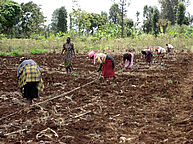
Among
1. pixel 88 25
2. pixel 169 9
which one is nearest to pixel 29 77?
pixel 88 25

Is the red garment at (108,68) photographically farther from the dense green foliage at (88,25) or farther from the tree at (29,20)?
the tree at (29,20)

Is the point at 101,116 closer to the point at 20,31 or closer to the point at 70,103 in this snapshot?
the point at 70,103

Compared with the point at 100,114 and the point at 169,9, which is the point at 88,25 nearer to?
the point at 100,114

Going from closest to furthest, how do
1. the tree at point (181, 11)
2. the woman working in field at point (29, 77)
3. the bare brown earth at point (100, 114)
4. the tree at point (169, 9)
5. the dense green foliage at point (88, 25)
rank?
1. the bare brown earth at point (100, 114)
2. the woman working in field at point (29, 77)
3. the dense green foliage at point (88, 25)
4. the tree at point (181, 11)
5. the tree at point (169, 9)

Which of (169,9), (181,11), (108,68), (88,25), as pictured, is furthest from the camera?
(169,9)

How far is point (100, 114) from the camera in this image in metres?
4.32

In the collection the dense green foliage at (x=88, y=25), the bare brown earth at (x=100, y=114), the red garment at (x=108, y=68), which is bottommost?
the bare brown earth at (x=100, y=114)

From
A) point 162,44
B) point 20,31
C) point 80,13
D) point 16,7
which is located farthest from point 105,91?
point 20,31

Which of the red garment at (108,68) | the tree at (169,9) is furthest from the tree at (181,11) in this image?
the red garment at (108,68)

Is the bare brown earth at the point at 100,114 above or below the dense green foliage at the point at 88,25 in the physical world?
below

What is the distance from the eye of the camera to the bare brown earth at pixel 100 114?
3.33 m

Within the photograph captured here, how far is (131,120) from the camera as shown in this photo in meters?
4.02

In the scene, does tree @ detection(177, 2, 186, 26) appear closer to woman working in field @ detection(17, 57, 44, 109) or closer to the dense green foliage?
the dense green foliage

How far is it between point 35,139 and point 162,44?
1665cm
